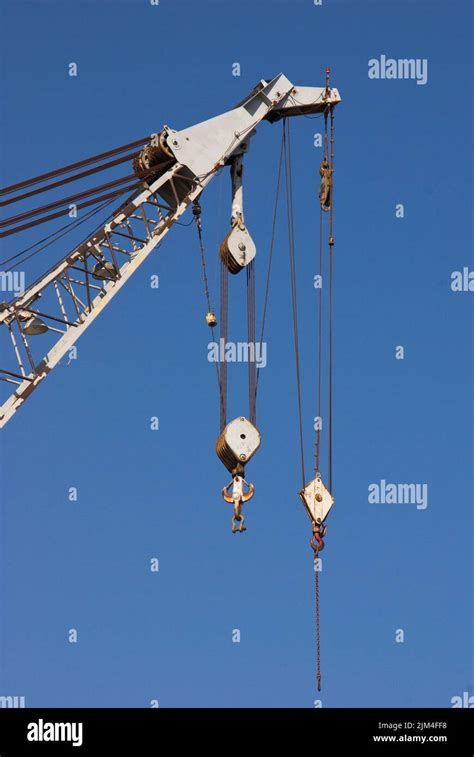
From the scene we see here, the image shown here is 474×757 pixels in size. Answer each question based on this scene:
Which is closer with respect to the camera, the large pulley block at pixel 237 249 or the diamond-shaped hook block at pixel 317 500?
the diamond-shaped hook block at pixel 317 500

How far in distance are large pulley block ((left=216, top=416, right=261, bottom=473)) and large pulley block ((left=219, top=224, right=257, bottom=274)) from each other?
478 cm

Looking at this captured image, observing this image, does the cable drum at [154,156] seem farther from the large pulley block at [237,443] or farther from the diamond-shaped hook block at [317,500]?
the diamond-shaped hook block at [317,500]

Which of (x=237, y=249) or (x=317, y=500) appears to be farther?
(x=237, y=249)

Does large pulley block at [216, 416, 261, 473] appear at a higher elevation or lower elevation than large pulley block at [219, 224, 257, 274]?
lower

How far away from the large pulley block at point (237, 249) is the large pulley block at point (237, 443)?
4.78 metres

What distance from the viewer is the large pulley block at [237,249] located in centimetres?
4934

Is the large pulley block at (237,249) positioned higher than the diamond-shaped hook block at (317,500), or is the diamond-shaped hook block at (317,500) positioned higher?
the large pulley block at (237,249)

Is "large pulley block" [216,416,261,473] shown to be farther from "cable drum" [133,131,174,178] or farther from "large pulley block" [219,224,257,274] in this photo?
"cable drum" [133,131,174,178]

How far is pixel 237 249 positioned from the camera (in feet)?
162

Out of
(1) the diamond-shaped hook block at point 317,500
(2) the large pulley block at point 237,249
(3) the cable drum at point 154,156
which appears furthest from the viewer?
(3) the cable drum at point 154,156

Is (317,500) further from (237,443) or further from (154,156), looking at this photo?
(154,156)

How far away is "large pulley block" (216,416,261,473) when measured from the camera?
1833 inches

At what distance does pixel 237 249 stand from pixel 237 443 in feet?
19.3
